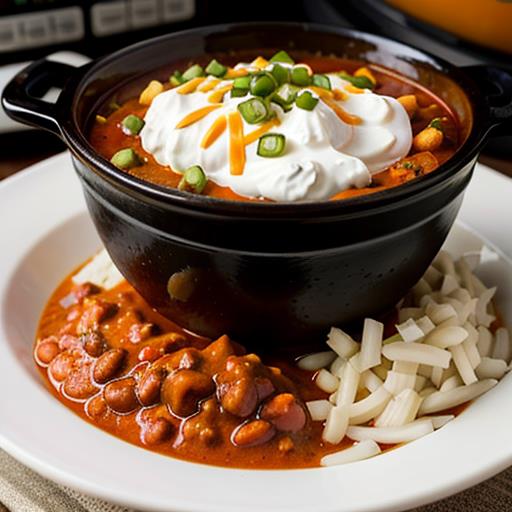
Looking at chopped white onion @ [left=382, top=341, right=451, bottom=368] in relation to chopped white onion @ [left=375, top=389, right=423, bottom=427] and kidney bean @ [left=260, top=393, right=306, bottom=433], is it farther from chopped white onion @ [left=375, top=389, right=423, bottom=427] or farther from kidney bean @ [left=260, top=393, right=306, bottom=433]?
kidney bean @ [left=260, top=393, right=306, bottom=433]

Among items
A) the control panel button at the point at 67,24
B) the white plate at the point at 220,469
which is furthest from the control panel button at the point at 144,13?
the white plate at the point at 220,469

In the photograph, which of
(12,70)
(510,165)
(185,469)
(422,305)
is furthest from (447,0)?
(185,469)

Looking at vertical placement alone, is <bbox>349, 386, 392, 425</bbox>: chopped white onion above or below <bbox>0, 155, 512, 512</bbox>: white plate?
below

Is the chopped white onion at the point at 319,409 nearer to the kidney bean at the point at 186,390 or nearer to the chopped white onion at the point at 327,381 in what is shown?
the chopped white onion at the point at 327,381

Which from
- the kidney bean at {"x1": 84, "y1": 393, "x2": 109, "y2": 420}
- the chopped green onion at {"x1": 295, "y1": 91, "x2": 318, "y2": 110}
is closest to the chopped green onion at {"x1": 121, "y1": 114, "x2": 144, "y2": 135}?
the chopped green onion at {"x1": 295, "y1": 91, "x2": 318, "y2": 110}

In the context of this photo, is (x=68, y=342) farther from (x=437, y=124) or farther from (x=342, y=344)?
(x=437, y=124)

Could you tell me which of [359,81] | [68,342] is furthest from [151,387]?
[359,81]
